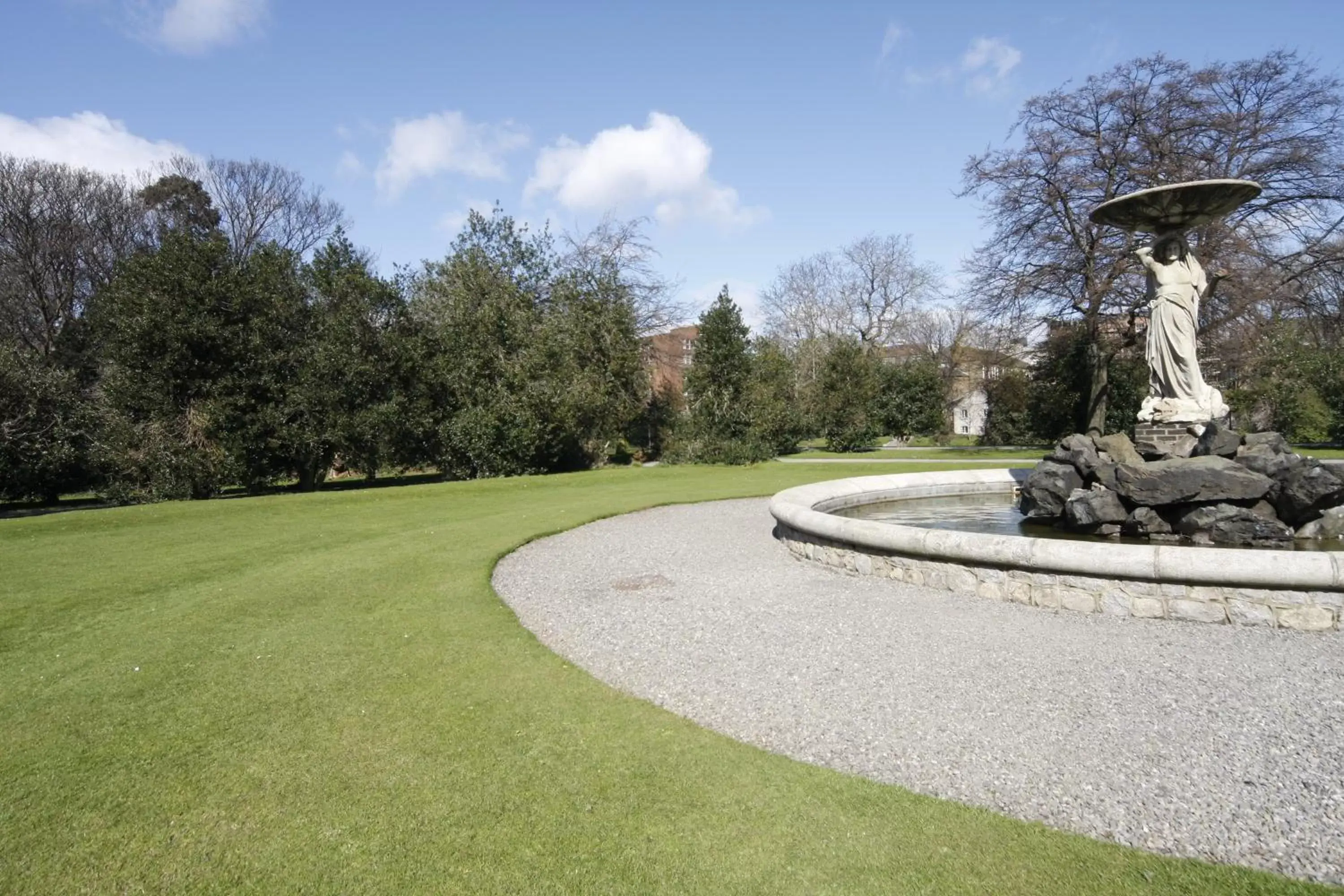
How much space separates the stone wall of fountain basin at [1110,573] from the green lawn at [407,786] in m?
3.87

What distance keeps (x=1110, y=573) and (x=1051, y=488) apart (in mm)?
3213

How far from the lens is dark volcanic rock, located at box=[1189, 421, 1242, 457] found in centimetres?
883

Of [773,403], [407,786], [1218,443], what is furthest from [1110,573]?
[773,403]

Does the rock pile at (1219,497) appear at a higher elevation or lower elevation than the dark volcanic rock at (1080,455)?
lower

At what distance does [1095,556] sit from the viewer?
6.58 metres

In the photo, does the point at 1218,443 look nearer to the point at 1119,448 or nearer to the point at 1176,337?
the point at 1119,448

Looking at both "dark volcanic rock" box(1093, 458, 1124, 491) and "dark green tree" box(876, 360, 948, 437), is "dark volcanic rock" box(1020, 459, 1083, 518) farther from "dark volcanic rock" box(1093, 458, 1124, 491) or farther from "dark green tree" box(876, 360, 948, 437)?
"dark green tree" box(876, 360, 948, 437)

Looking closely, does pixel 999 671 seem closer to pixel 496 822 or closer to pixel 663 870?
pixel 663 870

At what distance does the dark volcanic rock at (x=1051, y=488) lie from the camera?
9.48 m

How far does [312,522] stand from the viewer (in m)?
14.2

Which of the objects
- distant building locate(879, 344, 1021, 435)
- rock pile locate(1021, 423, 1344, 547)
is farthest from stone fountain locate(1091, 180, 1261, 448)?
distant building locate(879, 344, 1021, 435)

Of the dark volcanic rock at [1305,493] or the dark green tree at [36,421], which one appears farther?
the dark green tree at [36,421]

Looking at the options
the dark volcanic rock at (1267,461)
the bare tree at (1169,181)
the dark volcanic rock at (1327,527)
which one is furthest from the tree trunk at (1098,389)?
the dark volcanic rock at (1327,527)

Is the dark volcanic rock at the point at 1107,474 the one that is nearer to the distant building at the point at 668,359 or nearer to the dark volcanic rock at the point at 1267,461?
the dark volcanic rock at the point at 1267,461
